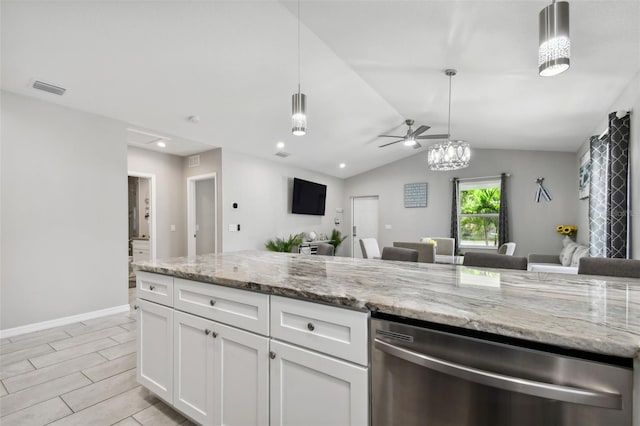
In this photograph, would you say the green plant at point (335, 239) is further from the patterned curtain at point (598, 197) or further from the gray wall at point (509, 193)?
the patterned curtain at point (598, 197)

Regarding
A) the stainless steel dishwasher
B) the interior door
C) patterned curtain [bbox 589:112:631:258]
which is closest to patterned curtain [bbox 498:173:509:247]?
patterned curtain [bbox 589:112:631:258]

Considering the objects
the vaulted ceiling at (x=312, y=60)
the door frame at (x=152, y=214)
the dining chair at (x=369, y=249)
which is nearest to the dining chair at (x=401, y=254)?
the vaulted ceiling at (x=312, y=60)

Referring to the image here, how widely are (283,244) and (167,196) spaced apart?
95.6 inches

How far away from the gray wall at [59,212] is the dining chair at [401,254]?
140 inches

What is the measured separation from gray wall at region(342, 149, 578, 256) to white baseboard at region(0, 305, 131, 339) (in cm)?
604

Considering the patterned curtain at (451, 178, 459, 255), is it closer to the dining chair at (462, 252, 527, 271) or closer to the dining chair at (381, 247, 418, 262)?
the dining chair at (381, 247, 418, 262)

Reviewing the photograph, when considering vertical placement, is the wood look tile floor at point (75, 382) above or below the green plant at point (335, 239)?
below

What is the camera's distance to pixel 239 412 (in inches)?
55.0

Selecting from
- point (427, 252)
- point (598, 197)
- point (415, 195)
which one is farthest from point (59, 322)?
point (415, 195)

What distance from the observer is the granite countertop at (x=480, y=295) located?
761 millimetres

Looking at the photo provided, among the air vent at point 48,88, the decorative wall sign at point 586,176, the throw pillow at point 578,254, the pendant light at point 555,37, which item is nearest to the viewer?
the pendant light at point 555,37

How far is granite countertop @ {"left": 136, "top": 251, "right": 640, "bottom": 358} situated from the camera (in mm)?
761

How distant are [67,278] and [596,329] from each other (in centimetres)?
462

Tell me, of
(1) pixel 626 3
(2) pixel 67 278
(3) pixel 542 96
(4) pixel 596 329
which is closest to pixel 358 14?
(1) pixel 626 3
